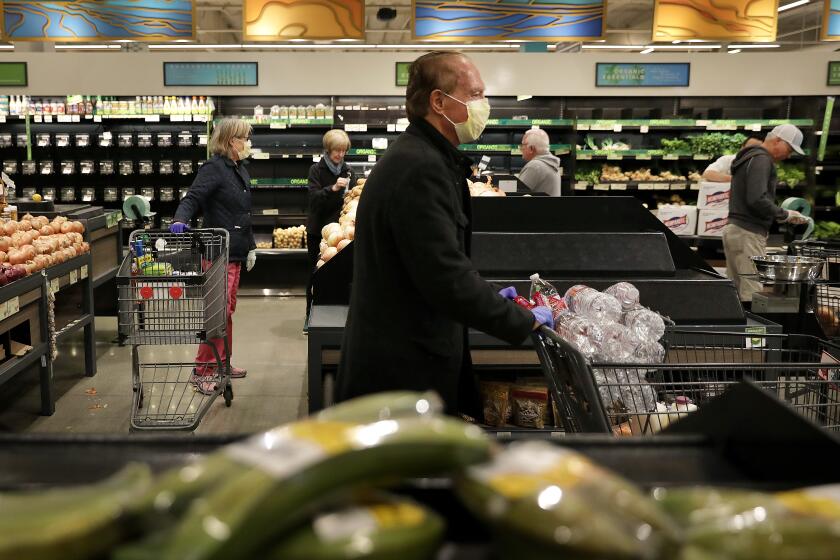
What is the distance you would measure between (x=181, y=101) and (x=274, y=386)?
17.9 feet

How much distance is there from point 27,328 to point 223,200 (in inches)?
61.8

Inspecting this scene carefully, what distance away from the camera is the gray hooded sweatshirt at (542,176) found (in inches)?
293

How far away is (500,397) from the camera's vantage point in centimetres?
341

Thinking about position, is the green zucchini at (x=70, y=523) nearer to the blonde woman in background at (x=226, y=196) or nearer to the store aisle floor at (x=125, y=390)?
the store aisle floor at (x=125, y=390)

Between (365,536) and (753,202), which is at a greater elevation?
(365,536)

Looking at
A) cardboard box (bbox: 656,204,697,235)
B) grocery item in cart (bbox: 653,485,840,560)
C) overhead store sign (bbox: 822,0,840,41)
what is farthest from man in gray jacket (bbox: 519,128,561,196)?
grocery item in cart (bbox: 653,485,840,560)

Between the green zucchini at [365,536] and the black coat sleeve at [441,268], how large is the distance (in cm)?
147

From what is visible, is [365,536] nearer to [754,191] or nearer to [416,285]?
[416,285]

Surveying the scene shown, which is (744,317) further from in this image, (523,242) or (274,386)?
(274,386)

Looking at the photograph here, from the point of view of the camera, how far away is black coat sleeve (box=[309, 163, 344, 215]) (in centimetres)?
727

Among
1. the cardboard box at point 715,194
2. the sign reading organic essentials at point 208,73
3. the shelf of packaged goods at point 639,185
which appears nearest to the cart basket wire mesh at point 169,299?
the cardboard box at point 715,194

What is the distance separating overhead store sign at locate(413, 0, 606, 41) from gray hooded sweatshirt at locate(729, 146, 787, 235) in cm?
287

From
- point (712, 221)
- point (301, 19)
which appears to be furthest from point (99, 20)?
point (712, 221)

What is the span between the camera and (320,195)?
7.27m
